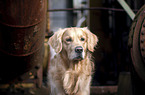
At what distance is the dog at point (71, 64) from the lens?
1.71 metres

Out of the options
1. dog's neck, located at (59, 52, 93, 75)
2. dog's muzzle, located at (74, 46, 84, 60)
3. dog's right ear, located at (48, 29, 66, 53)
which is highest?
dog's right ear, located at (48, 29, 66, 53)

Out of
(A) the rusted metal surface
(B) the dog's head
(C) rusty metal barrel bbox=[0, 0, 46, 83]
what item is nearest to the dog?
(B) the dog's head

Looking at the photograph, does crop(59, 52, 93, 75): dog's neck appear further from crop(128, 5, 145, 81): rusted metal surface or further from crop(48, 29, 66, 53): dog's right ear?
crop(128, 5, 145, 81): rusted metal surface

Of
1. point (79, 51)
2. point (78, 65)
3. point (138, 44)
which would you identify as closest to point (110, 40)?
point (138, 44)

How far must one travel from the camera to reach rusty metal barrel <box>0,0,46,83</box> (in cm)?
175

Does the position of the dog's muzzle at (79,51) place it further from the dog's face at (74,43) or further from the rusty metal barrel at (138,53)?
the rusty metal barrel at (138,53)

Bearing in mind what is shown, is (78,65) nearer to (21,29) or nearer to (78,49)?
(78,49)

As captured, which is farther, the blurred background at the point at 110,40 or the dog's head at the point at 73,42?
the blurred background at the point at 110,40

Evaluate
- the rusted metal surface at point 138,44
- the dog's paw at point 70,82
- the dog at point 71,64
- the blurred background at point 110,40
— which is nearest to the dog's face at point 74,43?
the dog at point 71,64

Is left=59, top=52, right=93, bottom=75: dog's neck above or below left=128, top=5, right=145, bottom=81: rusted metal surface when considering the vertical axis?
below

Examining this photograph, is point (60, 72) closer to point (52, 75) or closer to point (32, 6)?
point (52, 75)

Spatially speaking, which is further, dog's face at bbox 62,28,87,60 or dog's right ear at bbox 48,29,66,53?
dog's right ear at bbox 48,29,66,53

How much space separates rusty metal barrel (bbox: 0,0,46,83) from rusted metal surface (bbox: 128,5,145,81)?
0.96 meters

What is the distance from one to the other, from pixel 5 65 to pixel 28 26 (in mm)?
795
